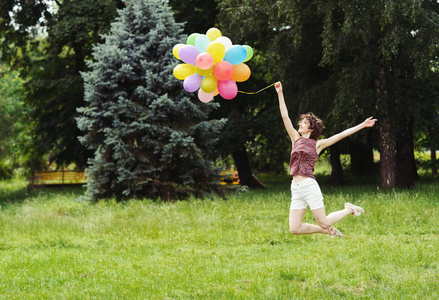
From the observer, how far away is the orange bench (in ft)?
103

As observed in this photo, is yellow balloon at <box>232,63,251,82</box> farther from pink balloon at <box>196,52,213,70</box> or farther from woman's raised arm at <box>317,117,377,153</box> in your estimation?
woman's raised arm at <box>317,117,377,153</box>

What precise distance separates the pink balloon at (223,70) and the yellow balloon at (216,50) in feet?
0.28

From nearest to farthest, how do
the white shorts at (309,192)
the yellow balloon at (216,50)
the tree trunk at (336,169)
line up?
the white shorts at (309,192)
the yellow balloon at (216,50)
the tree trunk at (336,169)

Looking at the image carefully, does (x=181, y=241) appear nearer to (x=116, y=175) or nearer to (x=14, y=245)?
(x=14, y=245)

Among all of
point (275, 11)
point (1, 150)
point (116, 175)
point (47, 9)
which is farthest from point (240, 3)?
point (1, 150)

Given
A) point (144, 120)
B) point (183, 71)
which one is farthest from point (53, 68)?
point (183, 71)

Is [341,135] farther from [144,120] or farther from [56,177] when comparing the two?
[56,177]

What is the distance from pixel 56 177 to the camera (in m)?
33.4

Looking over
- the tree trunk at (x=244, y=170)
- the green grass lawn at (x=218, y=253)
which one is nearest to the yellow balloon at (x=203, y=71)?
the green grass lawn at (x=218, y=253)

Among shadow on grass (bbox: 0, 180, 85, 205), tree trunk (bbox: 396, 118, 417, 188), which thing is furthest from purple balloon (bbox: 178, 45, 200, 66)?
shadow on grass (bbox: 0, 180, 85, 205)

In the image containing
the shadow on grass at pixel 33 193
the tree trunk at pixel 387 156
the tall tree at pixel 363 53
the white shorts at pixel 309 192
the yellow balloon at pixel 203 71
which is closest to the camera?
the white shorts at pixel 309 192

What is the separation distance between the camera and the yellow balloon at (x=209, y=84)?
270 inches

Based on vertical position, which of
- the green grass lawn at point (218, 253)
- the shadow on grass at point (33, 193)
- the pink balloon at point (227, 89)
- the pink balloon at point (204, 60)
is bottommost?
the shadow on grass at point (33, 193)

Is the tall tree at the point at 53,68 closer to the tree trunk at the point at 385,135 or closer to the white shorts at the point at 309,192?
the tree trunk at the point at 385,135
